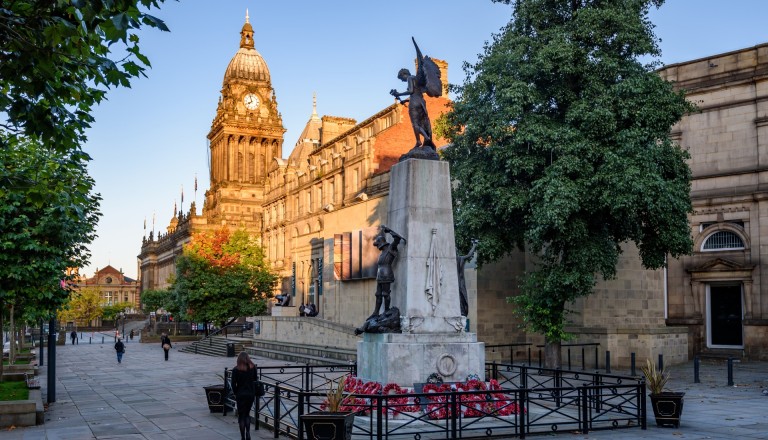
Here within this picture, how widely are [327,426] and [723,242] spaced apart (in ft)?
86.8

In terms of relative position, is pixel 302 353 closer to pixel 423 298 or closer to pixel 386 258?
pixel 386 258

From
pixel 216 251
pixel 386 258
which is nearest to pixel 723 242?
pixel 386 258

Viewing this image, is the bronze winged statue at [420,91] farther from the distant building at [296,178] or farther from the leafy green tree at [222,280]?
the leafy green tree at [222,280]

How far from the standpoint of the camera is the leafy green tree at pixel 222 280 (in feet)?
200

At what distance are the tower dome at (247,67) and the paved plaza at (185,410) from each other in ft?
253

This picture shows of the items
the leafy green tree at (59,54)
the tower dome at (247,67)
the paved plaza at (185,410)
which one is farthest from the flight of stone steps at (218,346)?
the tower dome at (247,67)

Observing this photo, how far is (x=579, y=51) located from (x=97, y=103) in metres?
17.8

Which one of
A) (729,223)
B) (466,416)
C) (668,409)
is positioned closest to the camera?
(466,416)

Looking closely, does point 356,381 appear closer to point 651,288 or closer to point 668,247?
point 668,247

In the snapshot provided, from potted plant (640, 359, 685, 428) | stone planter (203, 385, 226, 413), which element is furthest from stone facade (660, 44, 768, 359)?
stone planter (203, 385, 226, 413)

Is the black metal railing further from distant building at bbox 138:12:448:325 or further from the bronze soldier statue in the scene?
distant building at bbox 138:12:448:325

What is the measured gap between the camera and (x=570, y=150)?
23.5 metres

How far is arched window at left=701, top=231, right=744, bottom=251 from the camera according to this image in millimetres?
32531

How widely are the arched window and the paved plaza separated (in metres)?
5.30
